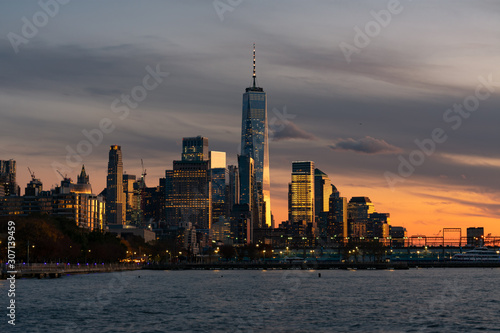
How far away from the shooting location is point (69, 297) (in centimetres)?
13438

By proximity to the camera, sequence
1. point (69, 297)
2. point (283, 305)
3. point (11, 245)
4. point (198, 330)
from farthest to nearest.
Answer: point (11, 245)
point (69, 297)
point (283, 305)
point (198, 330)

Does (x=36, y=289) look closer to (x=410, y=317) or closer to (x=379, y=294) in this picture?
(x=379, y=294)

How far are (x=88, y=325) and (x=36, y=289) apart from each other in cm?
6385

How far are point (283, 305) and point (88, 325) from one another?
3969 centimetres

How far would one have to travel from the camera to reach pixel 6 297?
126812 mm

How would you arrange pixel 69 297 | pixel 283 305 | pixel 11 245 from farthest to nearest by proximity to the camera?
pixel 11 245, pixel 69 297, pixel 283 305

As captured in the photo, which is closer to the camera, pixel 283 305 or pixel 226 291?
pixel 283 305

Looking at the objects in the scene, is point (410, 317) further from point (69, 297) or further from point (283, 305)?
point (69, 297)

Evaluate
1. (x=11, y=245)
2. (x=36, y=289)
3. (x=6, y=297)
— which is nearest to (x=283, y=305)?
(x=6, y=297)

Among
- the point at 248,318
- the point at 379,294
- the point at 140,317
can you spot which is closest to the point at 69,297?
the point at 140,317

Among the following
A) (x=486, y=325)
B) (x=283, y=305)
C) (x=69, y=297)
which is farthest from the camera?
(x=69, y=297)

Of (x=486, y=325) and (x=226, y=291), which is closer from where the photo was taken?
(x=486, y=325)

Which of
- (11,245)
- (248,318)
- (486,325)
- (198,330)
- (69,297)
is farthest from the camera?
(11,245)

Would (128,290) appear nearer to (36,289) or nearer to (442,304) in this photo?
(36,289)
